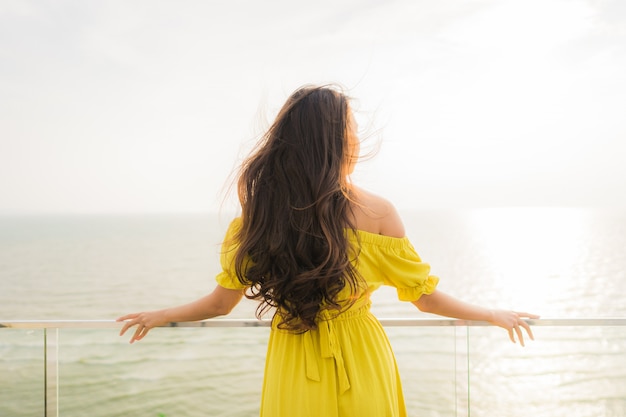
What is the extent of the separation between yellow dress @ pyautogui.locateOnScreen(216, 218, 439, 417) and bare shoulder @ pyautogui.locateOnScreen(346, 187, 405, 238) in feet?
0.08

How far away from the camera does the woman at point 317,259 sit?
4.75 feet

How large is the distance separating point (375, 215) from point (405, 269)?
19 centimetres

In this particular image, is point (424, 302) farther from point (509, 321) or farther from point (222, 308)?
point (222, 308)

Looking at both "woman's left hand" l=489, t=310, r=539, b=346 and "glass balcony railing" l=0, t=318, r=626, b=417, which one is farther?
"glass balcony railing" l=0, t=318, r=626, b=417

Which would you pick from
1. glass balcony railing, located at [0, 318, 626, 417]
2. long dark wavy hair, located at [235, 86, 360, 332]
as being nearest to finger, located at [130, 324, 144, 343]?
glass balcony railing, located at [0, 318, 626, 417]

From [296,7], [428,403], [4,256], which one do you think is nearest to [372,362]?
[428,403]

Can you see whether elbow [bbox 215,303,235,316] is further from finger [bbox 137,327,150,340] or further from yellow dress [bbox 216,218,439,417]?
finger [bbox 137,327,150,340]

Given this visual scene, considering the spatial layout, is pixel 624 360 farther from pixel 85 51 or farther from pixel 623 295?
pixel 85 51

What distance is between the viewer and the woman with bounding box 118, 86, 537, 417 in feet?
4.75

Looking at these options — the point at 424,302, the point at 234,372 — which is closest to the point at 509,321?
the point at 424,302

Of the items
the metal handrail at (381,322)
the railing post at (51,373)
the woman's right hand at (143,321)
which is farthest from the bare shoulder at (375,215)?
the railing post at (51,373)

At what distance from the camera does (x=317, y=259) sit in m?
1.45

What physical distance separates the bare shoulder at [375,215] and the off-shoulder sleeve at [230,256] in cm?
36

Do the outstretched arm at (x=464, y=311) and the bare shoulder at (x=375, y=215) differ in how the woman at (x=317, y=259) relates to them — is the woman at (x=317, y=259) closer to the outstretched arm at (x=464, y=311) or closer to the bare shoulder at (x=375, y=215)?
the bare shoulder at (x=375, y=215)
